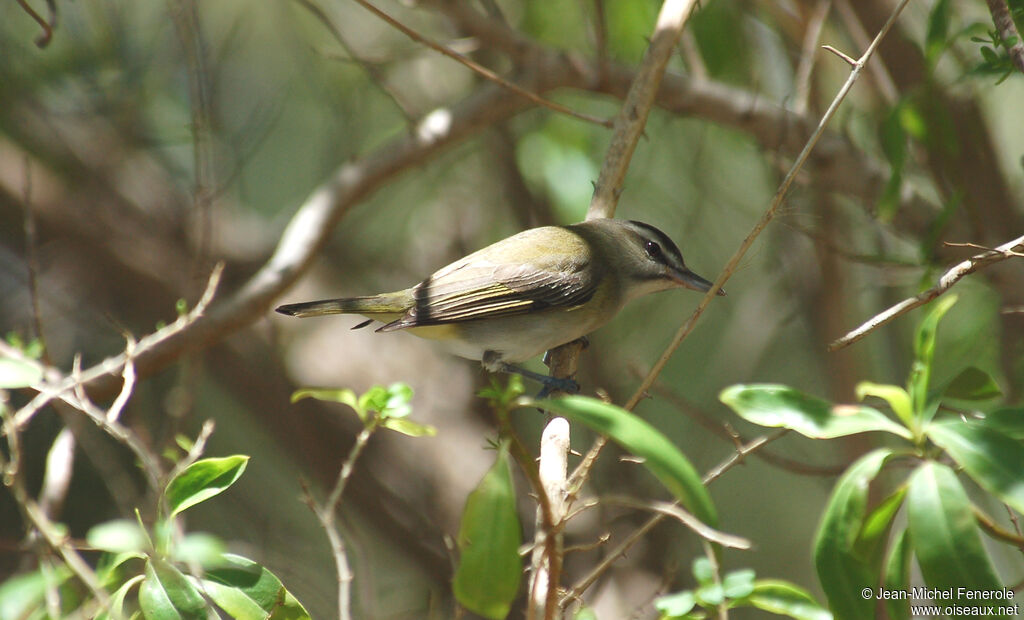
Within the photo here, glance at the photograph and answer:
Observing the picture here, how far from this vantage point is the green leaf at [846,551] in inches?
62.8

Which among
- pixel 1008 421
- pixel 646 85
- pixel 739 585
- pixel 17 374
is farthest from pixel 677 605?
pixel 646 85

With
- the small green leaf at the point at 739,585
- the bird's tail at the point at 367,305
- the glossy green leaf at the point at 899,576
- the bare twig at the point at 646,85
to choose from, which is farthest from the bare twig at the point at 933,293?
the bird's tail at the point at 367,305

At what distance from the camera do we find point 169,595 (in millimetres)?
1670

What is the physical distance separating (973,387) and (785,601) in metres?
0.62

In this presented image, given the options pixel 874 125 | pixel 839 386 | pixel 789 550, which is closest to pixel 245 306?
pixel 839 386

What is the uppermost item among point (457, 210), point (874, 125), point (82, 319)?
point (874, 125)

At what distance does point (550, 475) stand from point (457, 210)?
3.30m

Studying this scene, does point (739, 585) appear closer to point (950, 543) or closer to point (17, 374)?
point (950, 543)

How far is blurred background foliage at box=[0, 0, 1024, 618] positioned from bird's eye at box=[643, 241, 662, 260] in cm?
41

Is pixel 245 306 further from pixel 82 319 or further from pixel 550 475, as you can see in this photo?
pixel 82 319

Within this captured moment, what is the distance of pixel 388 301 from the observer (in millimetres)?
3529

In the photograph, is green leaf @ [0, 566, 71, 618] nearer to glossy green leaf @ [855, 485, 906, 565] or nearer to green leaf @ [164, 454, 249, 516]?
green leaf @ [164, 454, 249, 516]

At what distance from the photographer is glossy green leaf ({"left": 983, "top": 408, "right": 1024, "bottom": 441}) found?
1.58 meters

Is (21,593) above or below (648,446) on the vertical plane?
below
